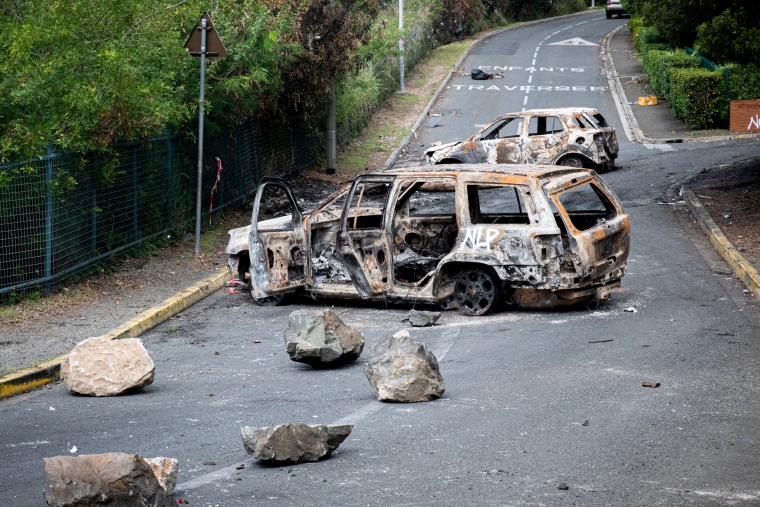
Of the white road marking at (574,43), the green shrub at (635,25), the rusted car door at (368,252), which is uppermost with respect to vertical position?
the green shrub at (635,25)

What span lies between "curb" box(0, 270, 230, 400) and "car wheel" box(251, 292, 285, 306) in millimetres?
995

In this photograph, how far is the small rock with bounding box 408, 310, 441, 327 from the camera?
37.1 feet

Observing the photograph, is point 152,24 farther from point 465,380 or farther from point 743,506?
point 743,506

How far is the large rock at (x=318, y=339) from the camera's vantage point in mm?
9578

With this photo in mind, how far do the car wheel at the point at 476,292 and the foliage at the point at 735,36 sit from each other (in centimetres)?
837

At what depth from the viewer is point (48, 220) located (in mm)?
12531

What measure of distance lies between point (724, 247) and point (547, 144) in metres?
7.88

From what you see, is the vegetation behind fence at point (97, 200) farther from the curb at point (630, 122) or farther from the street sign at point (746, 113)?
the curb at point (630, 122)

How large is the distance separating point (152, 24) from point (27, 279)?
14.5ft

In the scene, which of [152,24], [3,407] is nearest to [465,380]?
[3,407]

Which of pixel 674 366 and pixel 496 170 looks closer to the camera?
pixel 674 366

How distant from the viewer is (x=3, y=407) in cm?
891

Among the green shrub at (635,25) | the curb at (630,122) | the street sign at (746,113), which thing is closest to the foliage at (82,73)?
the street sign at (746,113)

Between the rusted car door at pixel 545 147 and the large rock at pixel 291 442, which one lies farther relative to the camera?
the rusted car door at pixel 545 147
